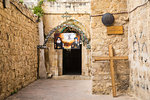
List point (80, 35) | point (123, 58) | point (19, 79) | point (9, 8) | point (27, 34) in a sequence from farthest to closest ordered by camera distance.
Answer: point (80, 35), point (27, 34), point (19, 79), point (9, 8), point (123, 58)

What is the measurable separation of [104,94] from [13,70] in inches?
112

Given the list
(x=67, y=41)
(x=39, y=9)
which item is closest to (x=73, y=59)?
(x=67, y=41)

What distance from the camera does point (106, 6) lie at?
16.4 feet

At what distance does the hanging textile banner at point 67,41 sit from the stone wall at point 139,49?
6078mm

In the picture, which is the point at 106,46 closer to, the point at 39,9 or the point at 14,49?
the point at 14,49

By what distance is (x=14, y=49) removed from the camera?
18.6 ft

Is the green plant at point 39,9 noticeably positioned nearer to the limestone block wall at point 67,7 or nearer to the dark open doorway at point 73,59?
the limestone block wall at point 67,7

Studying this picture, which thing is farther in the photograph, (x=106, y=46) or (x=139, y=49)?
(x=106, y=46)

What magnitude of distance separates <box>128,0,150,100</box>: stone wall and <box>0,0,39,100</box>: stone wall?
3.38m

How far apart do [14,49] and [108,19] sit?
3.07 m

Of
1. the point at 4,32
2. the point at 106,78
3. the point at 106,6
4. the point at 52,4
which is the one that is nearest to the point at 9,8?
the point at 4,32

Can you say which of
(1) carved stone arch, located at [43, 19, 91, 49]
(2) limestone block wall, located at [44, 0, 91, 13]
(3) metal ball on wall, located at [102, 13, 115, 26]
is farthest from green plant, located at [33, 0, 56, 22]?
(3) metal ball on wall, located at [102, 13, 115, 26]

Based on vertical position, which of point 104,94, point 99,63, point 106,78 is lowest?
point 104,94

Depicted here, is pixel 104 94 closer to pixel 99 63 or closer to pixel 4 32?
pixel 99 63
